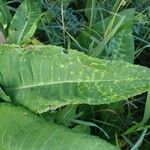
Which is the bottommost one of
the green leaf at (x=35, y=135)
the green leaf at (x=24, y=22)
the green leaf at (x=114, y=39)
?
the green leaf at (x=35, y=135)

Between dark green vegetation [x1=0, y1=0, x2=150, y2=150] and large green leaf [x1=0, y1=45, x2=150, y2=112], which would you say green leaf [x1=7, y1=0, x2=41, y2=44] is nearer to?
dark green vegetation [x1=0, y1=0, x2=150, y2=150]

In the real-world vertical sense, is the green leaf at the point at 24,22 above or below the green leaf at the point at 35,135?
above

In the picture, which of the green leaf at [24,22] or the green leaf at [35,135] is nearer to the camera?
the green leaf at [35,135]

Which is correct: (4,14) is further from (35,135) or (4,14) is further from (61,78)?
(35,135)

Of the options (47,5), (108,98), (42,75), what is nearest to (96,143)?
(108,98)

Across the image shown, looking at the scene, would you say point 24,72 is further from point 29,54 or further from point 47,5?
point 47,5

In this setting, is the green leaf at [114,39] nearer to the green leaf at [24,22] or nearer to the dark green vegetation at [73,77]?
the dark green vegetation at [73,77]

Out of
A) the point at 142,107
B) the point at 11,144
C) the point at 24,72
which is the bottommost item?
the point at 142,107

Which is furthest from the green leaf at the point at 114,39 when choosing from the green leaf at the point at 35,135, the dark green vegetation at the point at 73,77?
the green leaf at the point at 35,135
